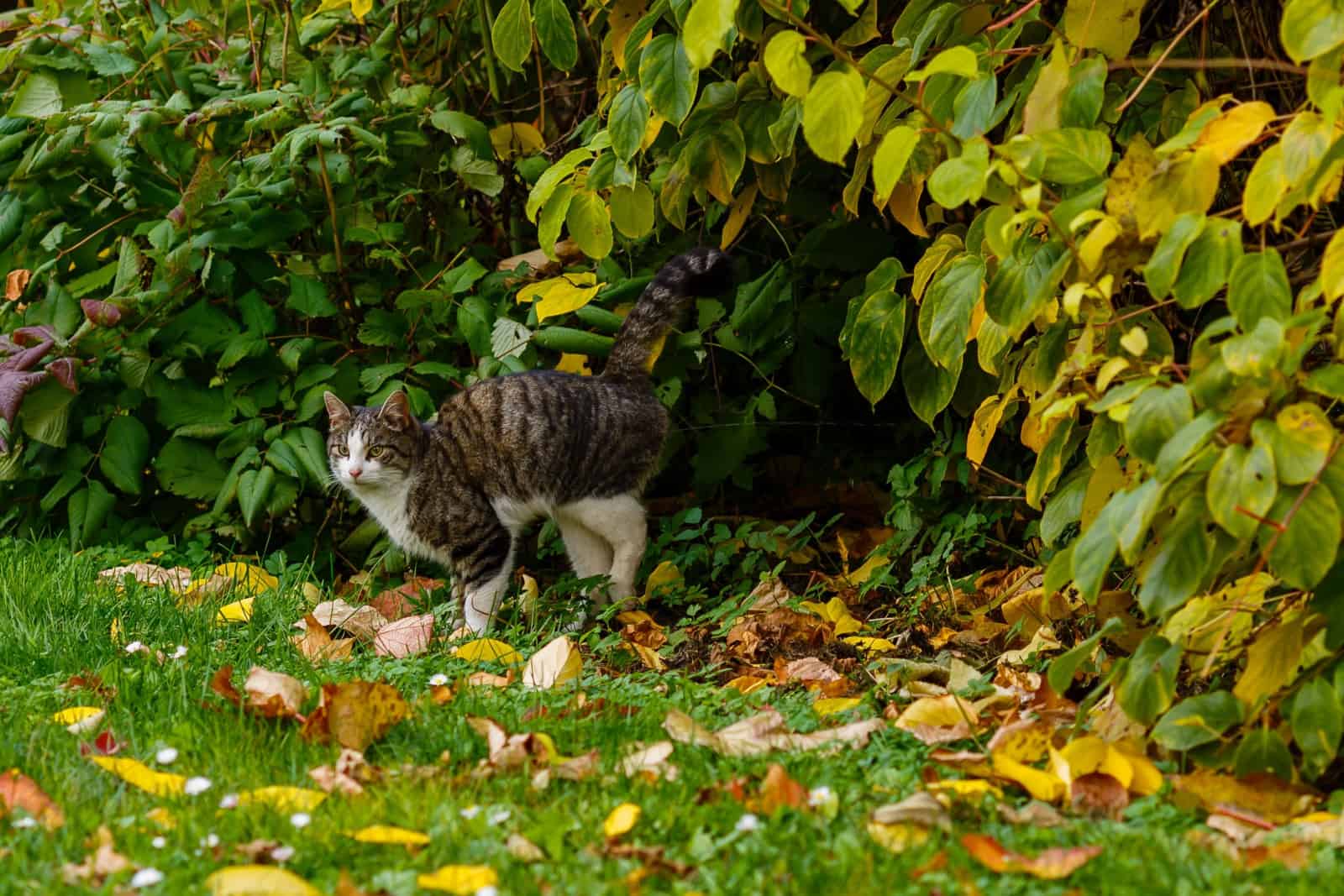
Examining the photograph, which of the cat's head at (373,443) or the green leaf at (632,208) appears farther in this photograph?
the cat's head at (373,443)

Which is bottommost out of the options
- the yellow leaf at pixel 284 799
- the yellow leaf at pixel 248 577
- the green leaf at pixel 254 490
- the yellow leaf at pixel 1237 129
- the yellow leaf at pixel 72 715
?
the yellow leaf at pixel 248 577

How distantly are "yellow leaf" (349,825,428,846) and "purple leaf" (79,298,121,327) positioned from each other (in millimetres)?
2685

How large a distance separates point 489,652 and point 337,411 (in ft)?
4.43

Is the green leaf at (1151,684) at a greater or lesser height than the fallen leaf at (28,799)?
greater

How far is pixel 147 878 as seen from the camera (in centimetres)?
186

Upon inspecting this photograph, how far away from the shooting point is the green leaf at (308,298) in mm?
4512

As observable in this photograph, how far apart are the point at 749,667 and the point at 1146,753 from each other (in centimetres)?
116

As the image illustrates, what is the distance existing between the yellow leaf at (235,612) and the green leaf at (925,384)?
168 centimetres

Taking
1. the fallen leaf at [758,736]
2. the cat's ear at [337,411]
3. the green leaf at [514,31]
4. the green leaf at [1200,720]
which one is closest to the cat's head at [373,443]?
the cat's ear at [337,411]

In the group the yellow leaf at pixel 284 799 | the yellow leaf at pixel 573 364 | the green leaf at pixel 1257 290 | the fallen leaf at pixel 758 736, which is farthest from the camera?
the yellow leaf at pixel 573 364

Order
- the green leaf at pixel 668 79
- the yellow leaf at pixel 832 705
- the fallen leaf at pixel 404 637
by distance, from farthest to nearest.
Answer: the fallen leaf at pixel 404 637, the yellow leaf at pixel 832 705, the green leaf at pixel 668 79

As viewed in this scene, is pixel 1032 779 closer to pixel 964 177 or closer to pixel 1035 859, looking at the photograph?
pixel 1035 859

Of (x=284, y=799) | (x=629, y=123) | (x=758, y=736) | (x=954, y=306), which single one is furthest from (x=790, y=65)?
(x=284, y=799)

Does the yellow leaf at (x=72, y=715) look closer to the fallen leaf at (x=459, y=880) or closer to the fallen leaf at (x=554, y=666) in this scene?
the fallen leaf at (x=554, y=666)
